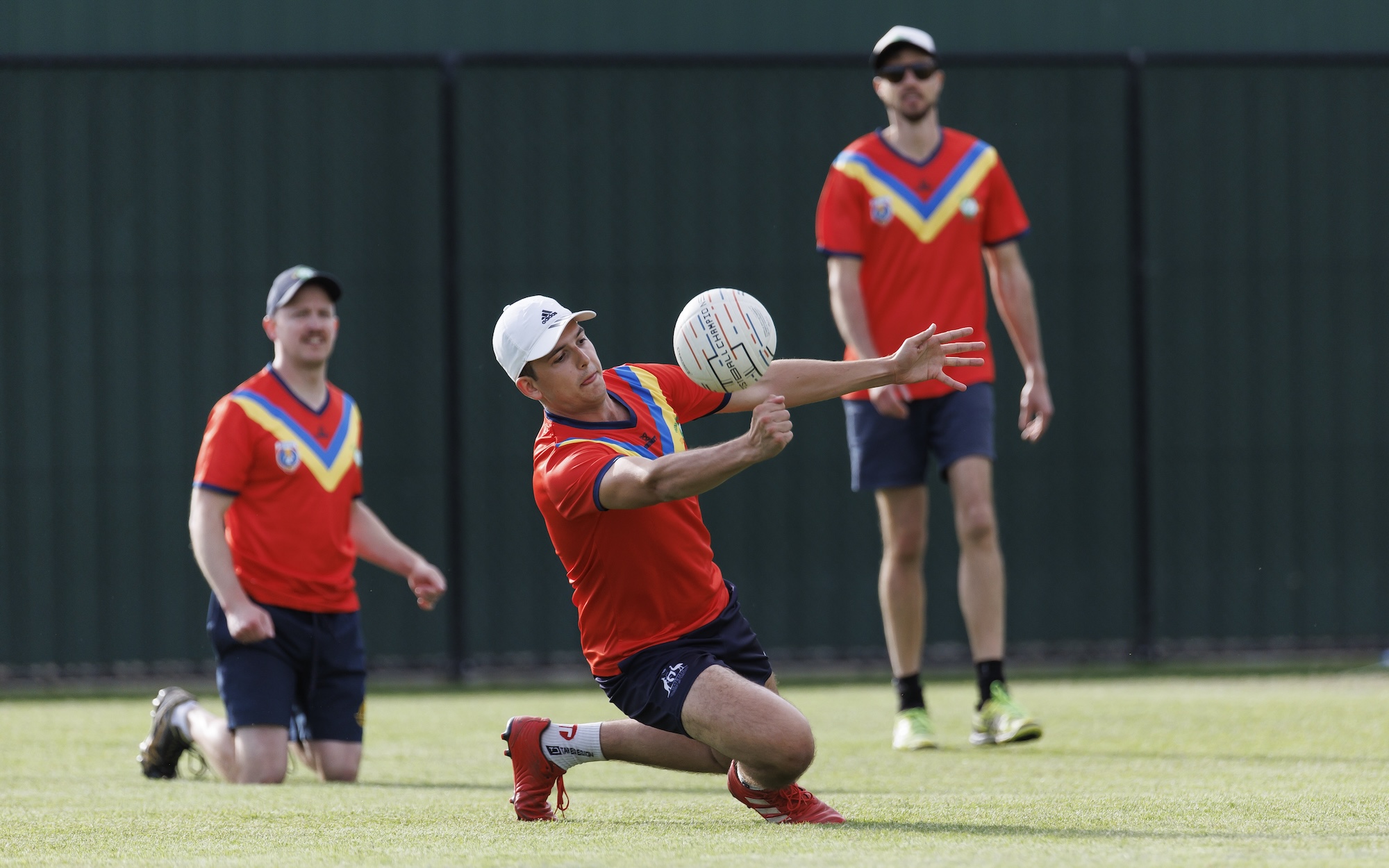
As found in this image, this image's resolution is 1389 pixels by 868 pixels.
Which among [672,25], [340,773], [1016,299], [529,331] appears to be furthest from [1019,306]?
[672,25]

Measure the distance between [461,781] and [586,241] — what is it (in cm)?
442

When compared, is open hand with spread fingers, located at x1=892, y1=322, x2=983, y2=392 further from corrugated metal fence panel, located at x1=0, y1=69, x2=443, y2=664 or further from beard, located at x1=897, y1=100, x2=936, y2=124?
corrugated metal fence panel, located at x1=0, y1=69, x2=443, y2=664

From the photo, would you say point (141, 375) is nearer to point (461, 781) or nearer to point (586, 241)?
point (586, 241)

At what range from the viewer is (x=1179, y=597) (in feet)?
32.1

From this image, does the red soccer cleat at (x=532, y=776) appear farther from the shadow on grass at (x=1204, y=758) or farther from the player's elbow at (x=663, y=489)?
the shadow on grass at (x=1204, y=758)

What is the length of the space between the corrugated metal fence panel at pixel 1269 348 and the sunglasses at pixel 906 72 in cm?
358

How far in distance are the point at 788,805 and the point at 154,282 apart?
6.20 meters

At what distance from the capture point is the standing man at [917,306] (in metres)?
6.40

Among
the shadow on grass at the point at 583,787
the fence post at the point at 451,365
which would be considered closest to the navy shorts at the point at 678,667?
the shadow on grass at the point at 583,787

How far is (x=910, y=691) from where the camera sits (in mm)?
6375

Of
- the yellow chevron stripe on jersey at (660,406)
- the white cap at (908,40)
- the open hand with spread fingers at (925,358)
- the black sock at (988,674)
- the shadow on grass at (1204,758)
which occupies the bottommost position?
the shadow on grass at (1204,758)

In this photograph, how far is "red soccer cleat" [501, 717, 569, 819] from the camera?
4570mm

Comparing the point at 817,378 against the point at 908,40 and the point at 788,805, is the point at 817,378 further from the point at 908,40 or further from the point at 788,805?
the point at 908,40

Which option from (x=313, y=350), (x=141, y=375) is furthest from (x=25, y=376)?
(x=313, y=350)
